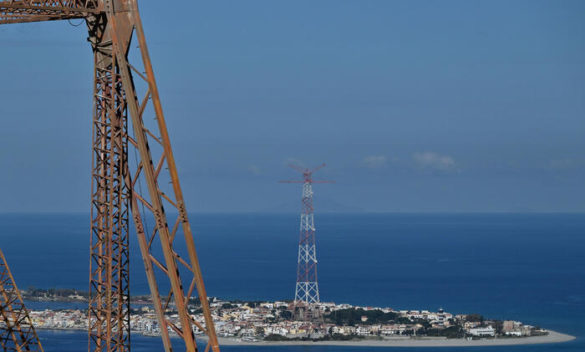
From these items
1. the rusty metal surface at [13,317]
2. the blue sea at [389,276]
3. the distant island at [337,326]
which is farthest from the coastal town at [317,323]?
the rusty metal surface at [13,317]

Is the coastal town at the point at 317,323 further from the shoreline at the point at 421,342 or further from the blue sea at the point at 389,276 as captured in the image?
the blue sea at the point at 389,276

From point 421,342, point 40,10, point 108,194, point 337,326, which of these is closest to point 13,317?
point 108,194

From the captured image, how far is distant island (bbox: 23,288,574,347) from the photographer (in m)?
73.6

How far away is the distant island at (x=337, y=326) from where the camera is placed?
7362cm

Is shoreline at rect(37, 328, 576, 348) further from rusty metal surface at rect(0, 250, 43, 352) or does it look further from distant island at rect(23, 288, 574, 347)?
rusty metal surface at rect(0, 250, 43, 352)

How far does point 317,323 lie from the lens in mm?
80250

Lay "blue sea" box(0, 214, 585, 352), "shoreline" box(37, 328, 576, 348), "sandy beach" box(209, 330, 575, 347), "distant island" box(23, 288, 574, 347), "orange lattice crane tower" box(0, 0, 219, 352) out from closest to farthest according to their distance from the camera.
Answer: "orange lattice crane tower" box(0, 0, 219, 352) < "shoreline" box(37, 328, 576, 348) < "sandy beach" box(209, 330, 575, 347) < "distant island" box(23, 288, 574, 347) < "blue sea" box(0, 214, 585, 352)

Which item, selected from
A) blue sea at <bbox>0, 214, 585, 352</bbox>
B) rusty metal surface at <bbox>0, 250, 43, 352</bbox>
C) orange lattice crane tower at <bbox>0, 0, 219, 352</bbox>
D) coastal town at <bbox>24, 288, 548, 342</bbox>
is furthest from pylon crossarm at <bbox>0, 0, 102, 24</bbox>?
coastal town at <bbox>24, 288, 548, 342</bbox>

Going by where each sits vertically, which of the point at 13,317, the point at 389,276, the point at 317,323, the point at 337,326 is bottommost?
the point at 13,317

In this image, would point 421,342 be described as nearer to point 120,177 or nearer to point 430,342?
point 430,342

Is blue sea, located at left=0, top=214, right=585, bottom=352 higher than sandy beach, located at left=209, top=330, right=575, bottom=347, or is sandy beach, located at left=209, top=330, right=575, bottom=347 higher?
blue sea, located at left=0, top=214, right=585, bottom=352

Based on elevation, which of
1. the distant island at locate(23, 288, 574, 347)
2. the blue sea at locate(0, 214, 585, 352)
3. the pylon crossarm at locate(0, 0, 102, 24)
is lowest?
the distant island at locate(23, 288, 574, 347)

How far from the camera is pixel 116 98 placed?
404 inches

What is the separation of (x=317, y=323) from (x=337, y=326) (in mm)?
1716
